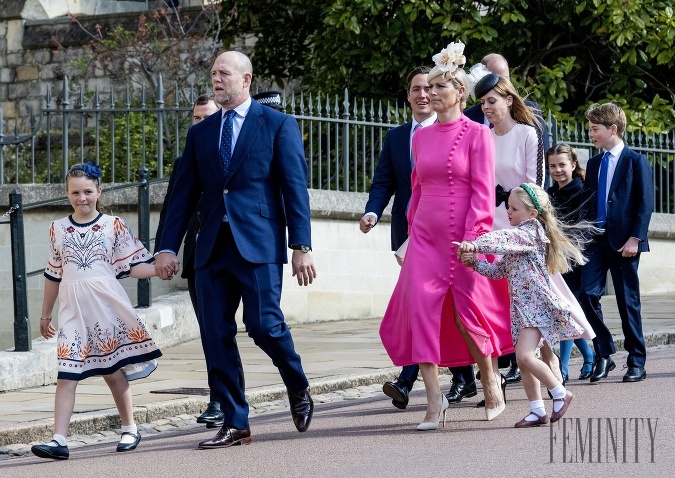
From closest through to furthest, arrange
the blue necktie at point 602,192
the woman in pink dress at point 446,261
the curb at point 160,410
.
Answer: the woman in pink dress at point 446,261, the curb at point 160,410, the blue necktie at point 602,192

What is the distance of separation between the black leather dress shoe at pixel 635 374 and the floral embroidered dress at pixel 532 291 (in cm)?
173

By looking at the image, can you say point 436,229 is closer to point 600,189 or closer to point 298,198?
point 298,198

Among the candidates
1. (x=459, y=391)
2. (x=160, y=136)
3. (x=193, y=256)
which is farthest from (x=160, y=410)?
(x=160, y=136)

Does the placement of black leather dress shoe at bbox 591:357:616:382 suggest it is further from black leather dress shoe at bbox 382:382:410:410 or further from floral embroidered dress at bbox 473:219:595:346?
floral embroidered dress at bbox 473:219:595:346

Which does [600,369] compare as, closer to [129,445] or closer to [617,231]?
[617,231]

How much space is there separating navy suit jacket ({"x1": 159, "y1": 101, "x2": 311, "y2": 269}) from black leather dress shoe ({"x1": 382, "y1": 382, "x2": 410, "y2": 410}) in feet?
3.90

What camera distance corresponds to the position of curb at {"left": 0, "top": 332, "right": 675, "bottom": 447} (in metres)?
7.64

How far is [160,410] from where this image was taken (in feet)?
27.1

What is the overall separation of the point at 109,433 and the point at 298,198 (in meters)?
1.94

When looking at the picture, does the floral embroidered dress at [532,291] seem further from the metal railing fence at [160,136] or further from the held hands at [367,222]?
the metal railing fence at [160,136]

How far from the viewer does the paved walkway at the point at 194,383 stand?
26.0ft

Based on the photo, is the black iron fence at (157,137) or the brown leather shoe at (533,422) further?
the black iron fence at (157,137)

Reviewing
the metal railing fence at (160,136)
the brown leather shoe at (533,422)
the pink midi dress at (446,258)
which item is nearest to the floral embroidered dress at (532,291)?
the pink midi dress at (446,258)

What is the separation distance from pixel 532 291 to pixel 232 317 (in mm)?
1574
